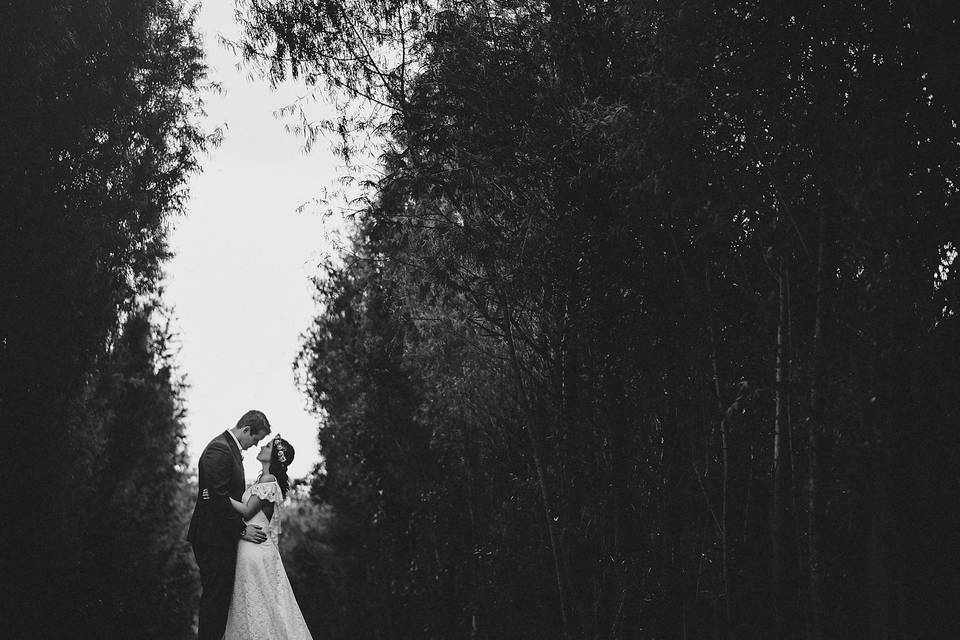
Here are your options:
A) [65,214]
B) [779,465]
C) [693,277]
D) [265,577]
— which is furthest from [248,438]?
[65,214]

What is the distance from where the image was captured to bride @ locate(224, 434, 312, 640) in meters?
6.71

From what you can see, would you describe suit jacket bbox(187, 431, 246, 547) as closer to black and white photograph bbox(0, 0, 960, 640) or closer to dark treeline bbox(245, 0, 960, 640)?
black and white photograph bbox(0, 0, 960, 640)

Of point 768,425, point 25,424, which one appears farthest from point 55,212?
point 768,425

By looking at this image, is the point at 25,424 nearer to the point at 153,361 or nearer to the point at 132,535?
the point at 132,535

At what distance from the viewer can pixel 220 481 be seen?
6.62m

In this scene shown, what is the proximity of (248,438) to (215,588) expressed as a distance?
0.95 m

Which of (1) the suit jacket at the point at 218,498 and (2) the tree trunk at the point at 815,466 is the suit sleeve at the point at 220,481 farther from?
(2) the tree trunk at the point at 815,466

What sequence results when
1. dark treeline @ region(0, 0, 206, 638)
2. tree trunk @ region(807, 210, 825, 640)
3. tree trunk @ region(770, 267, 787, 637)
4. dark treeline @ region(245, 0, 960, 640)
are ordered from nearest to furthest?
dark treeline @ region(245, 0, 960, 640) → tree trunk @ region(807, 210, 825, 640) → tree trunk @ region(770, 267, 787, 637) → dark treeline @ region(0, 0, 206, 638)

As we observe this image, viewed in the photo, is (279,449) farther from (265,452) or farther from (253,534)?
(253,534)

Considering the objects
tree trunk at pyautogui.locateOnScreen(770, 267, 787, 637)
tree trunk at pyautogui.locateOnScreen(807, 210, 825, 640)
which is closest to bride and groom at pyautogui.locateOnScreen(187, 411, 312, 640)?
tree trunk at pyautogui.locateOnScreen(770, 267, 787, 637)

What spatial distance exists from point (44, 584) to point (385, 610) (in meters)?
13.1

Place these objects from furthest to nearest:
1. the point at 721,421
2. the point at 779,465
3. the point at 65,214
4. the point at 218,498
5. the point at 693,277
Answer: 1. the point at 65,214
2. the point at 693,277
3. the point at 721,421
4. the point at 779,465
5. the point at 218,498

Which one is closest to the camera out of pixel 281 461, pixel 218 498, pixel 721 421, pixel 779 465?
pixel 218 498

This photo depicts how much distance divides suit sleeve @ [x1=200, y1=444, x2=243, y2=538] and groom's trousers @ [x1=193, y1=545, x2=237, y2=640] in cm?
19
